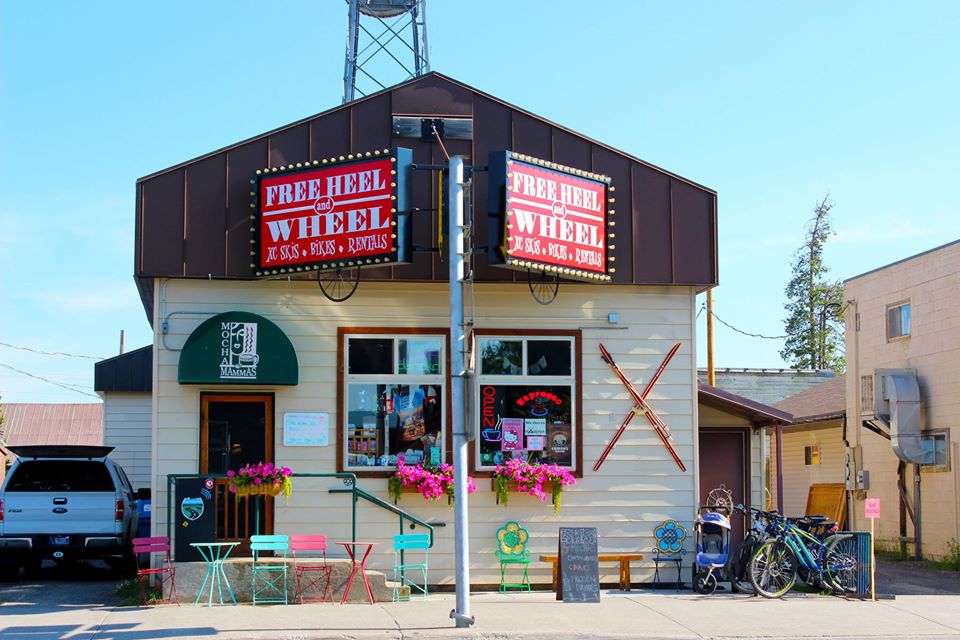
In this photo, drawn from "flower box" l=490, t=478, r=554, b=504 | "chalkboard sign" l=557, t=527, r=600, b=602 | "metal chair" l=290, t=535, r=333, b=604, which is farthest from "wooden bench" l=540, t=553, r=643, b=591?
"metal chair" l=290, t=535, r=333, b=604

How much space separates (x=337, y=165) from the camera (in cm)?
1449

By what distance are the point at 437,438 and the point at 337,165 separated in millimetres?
3834

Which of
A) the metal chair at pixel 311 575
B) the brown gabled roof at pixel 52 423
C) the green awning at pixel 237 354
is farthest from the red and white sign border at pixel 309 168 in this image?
the brown gabled roof at pixel 52 423

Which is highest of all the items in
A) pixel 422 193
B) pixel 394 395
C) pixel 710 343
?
pixel 422 193

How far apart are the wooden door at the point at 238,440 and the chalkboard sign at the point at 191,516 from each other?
0.45m

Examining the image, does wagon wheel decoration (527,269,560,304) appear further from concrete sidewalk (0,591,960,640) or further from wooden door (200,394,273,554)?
concrete sidewalk (0,591,960,640)

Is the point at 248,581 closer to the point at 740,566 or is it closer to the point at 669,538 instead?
the point at 669,538

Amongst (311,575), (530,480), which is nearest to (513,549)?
(530,480)

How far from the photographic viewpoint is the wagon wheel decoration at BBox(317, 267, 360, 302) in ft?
49.3

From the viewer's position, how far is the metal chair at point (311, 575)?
539 inches

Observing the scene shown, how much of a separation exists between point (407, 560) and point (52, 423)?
40986mm

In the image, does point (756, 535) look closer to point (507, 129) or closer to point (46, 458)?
point (507, 129)

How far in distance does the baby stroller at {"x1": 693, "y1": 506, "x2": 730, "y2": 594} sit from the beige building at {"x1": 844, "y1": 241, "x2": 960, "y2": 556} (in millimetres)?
7861

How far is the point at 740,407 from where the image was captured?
17281mm
